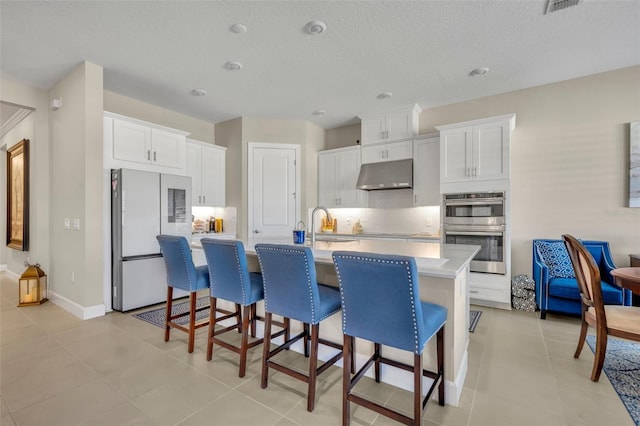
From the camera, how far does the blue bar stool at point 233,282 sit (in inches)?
85.7

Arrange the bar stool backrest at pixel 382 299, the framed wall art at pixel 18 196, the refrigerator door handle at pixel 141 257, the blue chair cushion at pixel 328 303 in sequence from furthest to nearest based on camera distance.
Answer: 1. the framed wall art at pixel 18 196
2. the refrigerator door handle at pixel 141 257
3. the blue chair cushion at pixel 328 303
4. the bar stool backrest at pixel 382 299

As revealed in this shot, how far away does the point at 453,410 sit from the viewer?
5.90 feet

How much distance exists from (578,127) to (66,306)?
681 cm

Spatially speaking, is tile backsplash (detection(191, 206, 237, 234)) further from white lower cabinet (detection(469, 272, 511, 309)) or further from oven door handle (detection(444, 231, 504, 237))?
white lower cabinet (detection(469, 272, 511, 309))

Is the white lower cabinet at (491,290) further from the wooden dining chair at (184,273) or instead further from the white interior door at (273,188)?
the wooden dining chair at (184,273)

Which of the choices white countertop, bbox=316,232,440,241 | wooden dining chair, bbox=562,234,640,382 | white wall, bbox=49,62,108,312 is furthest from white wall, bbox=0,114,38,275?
wooden dining chair, bbox=562,234,640,382

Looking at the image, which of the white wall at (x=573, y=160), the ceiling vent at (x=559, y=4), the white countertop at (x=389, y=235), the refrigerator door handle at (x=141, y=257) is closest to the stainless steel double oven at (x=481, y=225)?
the white countertop at (x=389, y=235)

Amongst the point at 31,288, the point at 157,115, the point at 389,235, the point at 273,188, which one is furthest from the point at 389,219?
the point at 31,288

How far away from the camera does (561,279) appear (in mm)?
3371

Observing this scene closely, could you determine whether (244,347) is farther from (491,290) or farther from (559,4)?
(559,4)

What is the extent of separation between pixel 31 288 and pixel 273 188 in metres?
3.57

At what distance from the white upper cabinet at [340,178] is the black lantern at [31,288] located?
428 cm

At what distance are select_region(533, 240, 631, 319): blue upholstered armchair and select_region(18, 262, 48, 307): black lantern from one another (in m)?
6.27

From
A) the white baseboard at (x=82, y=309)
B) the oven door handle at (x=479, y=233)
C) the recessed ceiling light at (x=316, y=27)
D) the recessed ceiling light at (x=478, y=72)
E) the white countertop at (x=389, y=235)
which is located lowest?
the white baseboard at (x=82, y=309)
